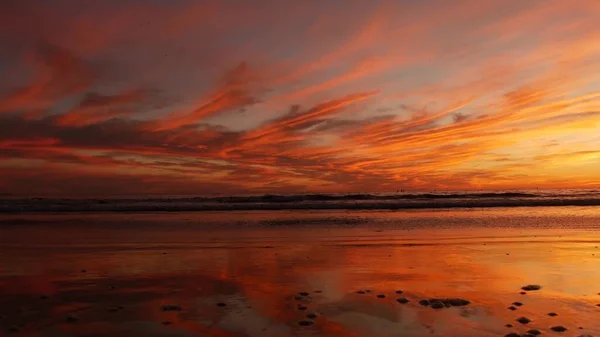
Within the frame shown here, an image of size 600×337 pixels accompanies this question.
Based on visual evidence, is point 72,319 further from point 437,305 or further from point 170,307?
point 437,305

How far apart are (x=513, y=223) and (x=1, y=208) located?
118ft

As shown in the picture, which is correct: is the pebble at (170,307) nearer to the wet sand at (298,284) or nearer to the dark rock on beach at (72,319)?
the wet sand at (298,284)

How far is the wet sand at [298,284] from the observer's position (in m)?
7.30

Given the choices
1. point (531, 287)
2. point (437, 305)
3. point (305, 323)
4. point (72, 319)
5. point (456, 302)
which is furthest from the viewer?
point (531, 287)

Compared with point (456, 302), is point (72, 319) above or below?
below

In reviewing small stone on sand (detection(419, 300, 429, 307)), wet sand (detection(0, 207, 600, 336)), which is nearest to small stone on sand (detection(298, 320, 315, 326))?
wet sand (detection(0, 207, 600, 336))

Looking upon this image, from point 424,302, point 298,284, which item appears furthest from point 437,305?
point 298,284

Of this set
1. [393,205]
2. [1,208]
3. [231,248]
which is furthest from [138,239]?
[1,208]

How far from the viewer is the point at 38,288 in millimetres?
9945

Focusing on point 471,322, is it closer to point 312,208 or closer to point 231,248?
point 231,248

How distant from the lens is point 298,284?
1025 cm

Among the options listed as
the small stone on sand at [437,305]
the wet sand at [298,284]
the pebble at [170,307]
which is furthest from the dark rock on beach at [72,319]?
the small stone on sand at [437,305]

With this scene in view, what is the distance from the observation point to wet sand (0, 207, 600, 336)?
7305 mm

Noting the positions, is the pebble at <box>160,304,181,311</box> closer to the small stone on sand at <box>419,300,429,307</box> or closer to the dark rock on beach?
the dark rock on beach
